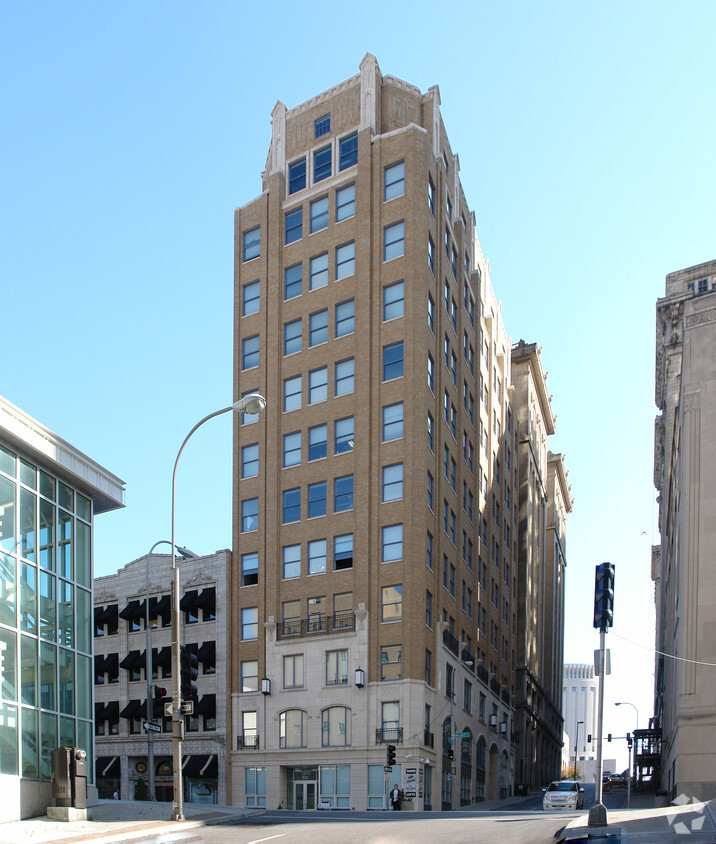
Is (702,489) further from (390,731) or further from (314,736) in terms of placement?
(314,736)

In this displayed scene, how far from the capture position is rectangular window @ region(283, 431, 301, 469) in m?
58.6

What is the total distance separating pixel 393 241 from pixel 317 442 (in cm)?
1299

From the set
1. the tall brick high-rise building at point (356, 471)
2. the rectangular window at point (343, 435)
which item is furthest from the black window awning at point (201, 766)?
the rectangular window at point (343, 435)

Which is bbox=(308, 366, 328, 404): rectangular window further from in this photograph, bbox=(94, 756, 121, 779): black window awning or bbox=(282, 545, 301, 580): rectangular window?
bbox=(94, 756, 121, 779): black window awning

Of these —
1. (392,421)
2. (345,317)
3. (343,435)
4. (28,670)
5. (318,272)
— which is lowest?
(28,670)

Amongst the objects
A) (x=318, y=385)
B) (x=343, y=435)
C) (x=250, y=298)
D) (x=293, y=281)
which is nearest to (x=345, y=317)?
(x=318, y=385)

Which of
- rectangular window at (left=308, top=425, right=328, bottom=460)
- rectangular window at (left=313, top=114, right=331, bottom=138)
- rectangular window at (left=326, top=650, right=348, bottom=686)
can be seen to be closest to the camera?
rectangular window at (left=326, top=650, right=348, bottom=686)

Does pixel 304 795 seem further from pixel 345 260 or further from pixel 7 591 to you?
pixel 345 260

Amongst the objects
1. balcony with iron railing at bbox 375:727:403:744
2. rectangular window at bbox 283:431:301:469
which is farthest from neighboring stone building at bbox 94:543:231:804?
balcony with iron railing at bbox 375:727:403:744

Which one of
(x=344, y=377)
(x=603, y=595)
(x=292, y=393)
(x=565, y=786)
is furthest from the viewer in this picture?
(x=292, y=393)

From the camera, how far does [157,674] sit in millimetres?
63562

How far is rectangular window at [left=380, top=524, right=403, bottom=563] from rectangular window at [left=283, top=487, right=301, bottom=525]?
20.5 ft

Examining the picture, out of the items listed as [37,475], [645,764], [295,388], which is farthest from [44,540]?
[645,764]

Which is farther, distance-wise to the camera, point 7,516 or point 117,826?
point 7,516
